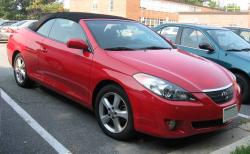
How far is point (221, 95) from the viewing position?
4.81 m

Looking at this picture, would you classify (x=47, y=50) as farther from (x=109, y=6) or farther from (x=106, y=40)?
(x=109, y=6)

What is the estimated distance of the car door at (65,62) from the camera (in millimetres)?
5516

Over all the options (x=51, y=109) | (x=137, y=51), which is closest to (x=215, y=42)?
(x=137, y=51)

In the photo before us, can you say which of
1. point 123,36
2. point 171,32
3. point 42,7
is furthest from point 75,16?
point 42,7

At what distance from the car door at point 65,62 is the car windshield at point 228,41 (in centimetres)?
335

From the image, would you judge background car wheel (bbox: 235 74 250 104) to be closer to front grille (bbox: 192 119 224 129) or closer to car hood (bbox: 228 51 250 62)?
car hood (bbox: 228 51 250 62)

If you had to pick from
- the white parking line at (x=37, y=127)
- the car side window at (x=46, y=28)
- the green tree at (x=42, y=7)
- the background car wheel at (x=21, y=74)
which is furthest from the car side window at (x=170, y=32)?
the green tree at (x=42, y=7)

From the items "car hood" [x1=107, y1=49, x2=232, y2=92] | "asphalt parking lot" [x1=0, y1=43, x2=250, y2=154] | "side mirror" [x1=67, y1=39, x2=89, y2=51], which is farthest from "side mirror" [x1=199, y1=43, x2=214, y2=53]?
"side mirror" [x1=67, y1=39, x2=89, y2=51]

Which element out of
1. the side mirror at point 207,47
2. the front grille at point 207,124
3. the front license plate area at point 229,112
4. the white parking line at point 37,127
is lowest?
the white parking line at point 37,127

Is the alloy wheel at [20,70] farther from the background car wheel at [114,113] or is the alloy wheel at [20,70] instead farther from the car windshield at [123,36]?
the background car wheel at [114,113]

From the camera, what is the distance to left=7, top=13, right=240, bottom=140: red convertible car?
452cm

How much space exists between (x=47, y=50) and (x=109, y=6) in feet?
197

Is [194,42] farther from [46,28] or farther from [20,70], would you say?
[20,70]

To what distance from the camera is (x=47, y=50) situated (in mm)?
6398
